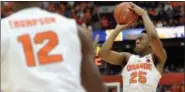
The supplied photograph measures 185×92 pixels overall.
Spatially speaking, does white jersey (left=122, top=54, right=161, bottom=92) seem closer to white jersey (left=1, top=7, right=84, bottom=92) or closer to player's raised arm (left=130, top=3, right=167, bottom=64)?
player's raised arm (left=130, top=3, right=167, bottom=64)

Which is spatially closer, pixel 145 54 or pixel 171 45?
pixel 145 54

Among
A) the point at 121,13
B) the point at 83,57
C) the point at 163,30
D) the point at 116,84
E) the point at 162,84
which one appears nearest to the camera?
the point at 83,57

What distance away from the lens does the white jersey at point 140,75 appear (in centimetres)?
493

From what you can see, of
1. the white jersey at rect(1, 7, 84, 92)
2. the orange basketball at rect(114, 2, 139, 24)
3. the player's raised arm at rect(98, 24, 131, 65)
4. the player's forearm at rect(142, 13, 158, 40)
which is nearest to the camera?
the white jersey at rect(1, 7, 84, 92)

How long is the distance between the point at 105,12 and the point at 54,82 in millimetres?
13401

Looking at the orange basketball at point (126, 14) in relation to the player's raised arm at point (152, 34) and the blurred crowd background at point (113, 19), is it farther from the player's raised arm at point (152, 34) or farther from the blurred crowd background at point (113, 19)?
the blurred crowd background at point (113, 19)

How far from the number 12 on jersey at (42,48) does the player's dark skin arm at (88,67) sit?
164mm

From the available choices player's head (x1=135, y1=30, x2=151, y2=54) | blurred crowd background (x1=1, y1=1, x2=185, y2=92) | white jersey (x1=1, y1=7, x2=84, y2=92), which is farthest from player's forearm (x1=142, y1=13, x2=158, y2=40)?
blurred crowd background (x1=1, y1=1, x2=185, y2=92)

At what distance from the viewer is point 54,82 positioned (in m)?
2.46

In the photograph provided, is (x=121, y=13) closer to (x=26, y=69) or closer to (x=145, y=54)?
(x=145, y=54)

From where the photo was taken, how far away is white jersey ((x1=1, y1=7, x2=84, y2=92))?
97.3 inches

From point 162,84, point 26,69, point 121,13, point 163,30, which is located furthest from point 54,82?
point 163,30

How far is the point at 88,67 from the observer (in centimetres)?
264

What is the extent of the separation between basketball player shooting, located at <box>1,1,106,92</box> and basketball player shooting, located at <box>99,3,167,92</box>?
2.41 metres
